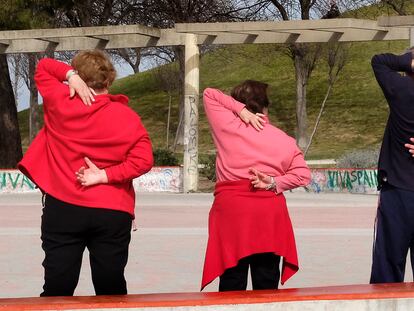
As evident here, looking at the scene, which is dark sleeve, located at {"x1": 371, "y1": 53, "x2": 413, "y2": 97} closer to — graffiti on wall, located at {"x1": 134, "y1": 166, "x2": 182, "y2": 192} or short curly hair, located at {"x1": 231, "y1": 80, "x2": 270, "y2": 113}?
short curly hair, located at {"x1": 231, "y1": 80, "x2": 270, "y2": 113}

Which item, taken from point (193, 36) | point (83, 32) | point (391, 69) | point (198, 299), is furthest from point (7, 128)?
point (198, 299)

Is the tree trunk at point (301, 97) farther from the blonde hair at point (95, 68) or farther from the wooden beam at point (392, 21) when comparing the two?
the blonde hair at point (95, 68)

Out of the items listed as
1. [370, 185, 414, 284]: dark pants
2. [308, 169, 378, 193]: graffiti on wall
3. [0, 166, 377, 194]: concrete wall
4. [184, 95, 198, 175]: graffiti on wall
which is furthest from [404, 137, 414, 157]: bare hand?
[184, 95, 198, 175]: graffiti on wall

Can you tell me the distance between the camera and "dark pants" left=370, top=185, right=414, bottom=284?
206 inches

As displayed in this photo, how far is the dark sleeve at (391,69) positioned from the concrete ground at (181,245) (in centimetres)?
305

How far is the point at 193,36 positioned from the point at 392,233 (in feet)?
55.7

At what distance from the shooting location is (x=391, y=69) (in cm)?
528

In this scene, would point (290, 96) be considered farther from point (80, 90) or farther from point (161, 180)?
point (80, 90)

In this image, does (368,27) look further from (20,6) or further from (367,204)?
(20,6)

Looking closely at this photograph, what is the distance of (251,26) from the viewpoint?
21.3m

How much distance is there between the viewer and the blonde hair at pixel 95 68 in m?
4.83

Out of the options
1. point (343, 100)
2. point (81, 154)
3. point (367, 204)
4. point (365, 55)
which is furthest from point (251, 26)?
point (365, 55)

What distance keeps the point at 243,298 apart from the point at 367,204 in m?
13.9

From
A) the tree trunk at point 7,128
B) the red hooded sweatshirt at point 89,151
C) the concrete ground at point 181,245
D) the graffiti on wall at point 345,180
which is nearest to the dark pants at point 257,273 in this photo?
the red hooded sweatshirt at point 89,151
